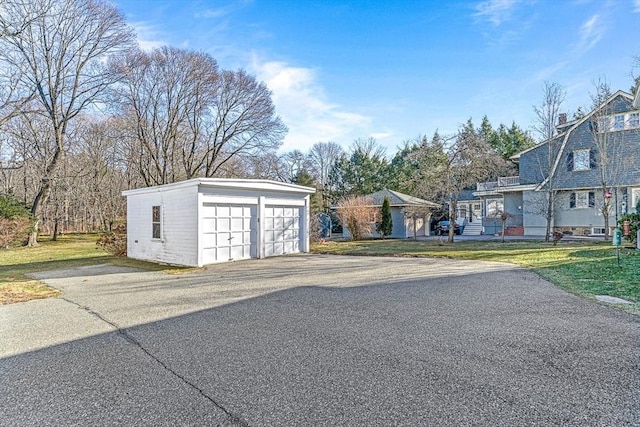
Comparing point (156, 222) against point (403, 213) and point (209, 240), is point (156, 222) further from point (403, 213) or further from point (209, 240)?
point (403, 213)

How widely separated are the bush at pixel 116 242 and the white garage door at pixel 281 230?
673 cm

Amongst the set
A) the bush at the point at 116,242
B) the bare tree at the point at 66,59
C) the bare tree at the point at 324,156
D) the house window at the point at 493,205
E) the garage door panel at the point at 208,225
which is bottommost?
the bush at the point at 116,242

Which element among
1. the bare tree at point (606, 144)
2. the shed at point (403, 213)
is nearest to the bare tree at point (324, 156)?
the shed at point (403, 213)

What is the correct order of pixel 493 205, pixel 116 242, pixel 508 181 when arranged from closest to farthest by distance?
1. pixel 116 242
2. pixel 508 181
3. pixel 493 205

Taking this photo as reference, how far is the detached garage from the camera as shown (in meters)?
12.5

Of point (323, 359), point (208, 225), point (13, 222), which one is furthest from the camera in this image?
point (13, 222)

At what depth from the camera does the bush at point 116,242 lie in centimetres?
1659

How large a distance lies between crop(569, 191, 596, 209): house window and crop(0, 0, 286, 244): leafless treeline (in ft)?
67.4

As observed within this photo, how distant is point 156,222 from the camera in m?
14.2

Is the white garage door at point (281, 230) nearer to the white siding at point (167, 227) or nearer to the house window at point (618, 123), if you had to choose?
the white siding at point (167, 227)

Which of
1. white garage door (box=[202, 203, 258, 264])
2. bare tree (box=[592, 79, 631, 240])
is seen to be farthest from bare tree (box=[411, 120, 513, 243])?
white garage door (box=[202, 203, 258, 264])

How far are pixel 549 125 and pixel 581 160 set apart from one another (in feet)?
11.4

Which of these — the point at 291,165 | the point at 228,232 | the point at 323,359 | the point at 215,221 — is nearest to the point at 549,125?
the point at 228,232

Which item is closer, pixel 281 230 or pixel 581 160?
pixel 281 230
